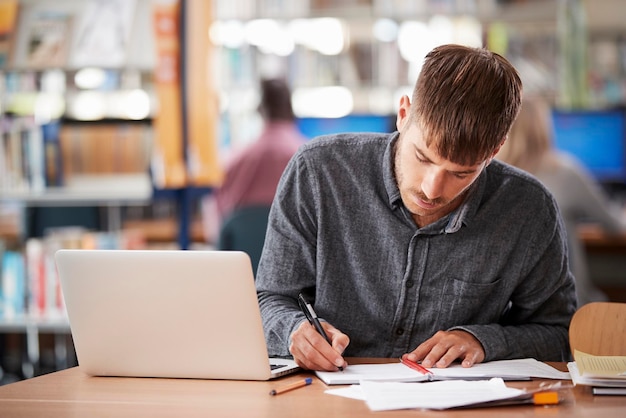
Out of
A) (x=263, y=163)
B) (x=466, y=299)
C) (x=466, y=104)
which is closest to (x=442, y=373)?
(x=466, y=299)

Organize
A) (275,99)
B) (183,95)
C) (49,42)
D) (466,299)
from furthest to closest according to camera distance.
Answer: (275,99)
(49,42)
(183,95)
(466,299)

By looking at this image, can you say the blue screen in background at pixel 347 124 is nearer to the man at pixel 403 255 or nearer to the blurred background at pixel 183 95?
the blurred background at pixel 183 95

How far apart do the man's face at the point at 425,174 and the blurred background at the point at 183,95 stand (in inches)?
73.7

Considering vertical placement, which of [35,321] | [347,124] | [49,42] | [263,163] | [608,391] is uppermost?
[49,42]

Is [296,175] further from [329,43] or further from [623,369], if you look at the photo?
[329,43]

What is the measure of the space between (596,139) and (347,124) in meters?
1.20

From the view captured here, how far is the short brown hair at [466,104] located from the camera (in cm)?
148

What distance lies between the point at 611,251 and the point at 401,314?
277cm

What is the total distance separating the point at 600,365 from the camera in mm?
1484

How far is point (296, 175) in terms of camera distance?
1.76m

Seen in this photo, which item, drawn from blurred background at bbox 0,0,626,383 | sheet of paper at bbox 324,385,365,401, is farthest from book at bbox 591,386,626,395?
blurred background at bbox 0,0,626,383

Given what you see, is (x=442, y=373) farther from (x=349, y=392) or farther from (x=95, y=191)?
(x=95, y=191)

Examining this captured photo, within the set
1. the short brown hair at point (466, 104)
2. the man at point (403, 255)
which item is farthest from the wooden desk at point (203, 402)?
the short brown hair at point (466, 104)

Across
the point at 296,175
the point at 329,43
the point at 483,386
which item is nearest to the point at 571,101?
the point at 329,43
